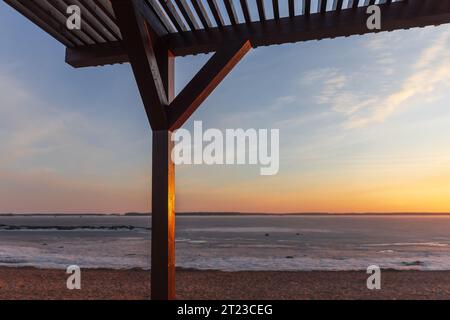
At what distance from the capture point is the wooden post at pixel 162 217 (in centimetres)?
262

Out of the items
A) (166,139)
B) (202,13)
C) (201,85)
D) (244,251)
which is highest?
(202,13)

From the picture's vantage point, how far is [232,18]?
2719mm

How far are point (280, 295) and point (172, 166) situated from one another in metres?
7.64

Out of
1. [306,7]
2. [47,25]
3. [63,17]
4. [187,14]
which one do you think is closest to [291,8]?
[306,7]

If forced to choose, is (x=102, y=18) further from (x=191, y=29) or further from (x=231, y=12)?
(x=231, y=12)

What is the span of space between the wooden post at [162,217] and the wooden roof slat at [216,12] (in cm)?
92

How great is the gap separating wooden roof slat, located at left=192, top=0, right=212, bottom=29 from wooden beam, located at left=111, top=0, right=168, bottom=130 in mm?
417

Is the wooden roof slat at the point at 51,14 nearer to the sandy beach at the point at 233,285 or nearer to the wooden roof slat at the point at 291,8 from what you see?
the wooden roof slat at the point at 291,8

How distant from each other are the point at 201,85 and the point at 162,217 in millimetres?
976

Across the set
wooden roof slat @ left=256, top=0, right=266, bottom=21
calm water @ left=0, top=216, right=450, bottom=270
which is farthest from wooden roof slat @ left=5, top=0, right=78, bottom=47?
calm water @ left=0, top=216, right=450, bottom=270

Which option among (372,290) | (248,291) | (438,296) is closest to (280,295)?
(248,291)

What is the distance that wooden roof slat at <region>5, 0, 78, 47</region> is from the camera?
245 cm

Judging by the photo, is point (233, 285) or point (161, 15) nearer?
point (161, 15)

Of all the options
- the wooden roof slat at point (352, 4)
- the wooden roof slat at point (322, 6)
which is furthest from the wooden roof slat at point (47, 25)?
the wooden roof slat at point (352, 4)
